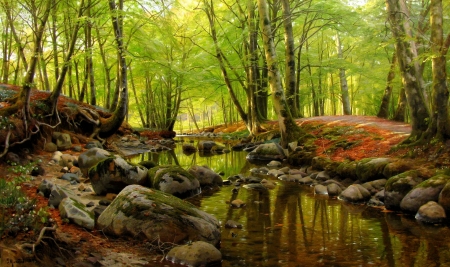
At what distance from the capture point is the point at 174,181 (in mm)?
7207

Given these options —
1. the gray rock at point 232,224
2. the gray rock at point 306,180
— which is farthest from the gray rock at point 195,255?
the gray rock at point 306,180

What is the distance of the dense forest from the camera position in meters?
8.48

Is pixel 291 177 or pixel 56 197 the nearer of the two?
pixel 56 197

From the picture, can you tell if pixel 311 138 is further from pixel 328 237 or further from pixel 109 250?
pixel 109 250

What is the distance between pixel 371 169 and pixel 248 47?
13.8 meters

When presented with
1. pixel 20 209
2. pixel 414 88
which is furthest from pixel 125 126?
pixel 20 209

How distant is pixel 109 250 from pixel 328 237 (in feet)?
9.56

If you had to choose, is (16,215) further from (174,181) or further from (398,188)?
(398,188)

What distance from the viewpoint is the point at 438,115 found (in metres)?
7.33

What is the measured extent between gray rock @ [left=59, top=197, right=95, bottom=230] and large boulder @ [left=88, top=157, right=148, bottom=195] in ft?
5.94

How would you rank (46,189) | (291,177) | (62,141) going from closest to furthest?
1. (46,189)
2. (291,177)
3. (62,141)

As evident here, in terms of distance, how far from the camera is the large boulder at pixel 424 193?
19.1 ft

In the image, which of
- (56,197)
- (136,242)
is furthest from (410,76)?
(56,197)

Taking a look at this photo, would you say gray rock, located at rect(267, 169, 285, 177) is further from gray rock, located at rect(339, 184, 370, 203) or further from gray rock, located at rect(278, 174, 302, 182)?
gray rock, located at rect(339, 184, 370, 203)
